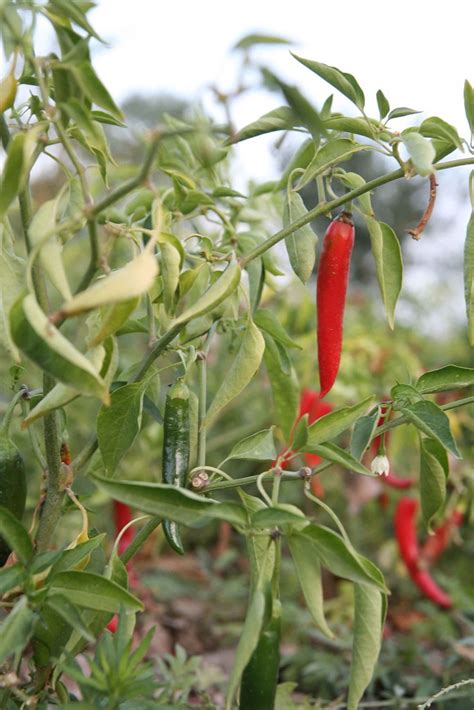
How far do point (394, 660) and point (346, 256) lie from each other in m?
0.82

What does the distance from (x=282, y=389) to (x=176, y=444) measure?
5.3 inches

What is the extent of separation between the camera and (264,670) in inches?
27.0

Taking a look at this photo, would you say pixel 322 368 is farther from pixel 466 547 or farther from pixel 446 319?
pixel 446 319

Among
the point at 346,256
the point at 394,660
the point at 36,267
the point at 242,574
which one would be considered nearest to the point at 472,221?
the point at 346,256

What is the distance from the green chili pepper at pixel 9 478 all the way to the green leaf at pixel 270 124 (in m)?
0.33

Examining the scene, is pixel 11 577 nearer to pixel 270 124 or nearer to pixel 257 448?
pixel 257 448

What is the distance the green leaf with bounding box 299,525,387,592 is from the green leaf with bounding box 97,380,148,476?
0.20 metres

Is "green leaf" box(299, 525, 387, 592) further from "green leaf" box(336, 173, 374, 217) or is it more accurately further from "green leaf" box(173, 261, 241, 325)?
"green leaf" box(336, 173, 374, 217)

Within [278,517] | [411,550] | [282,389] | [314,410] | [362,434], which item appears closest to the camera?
[278,517]

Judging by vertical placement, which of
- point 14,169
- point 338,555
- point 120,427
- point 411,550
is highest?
point 14,169

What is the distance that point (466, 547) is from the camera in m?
2.20

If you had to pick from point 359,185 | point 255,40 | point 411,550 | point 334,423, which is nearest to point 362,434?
point 334,423

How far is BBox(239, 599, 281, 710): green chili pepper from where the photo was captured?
0.68 meters

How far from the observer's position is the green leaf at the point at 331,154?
2.45 ft
